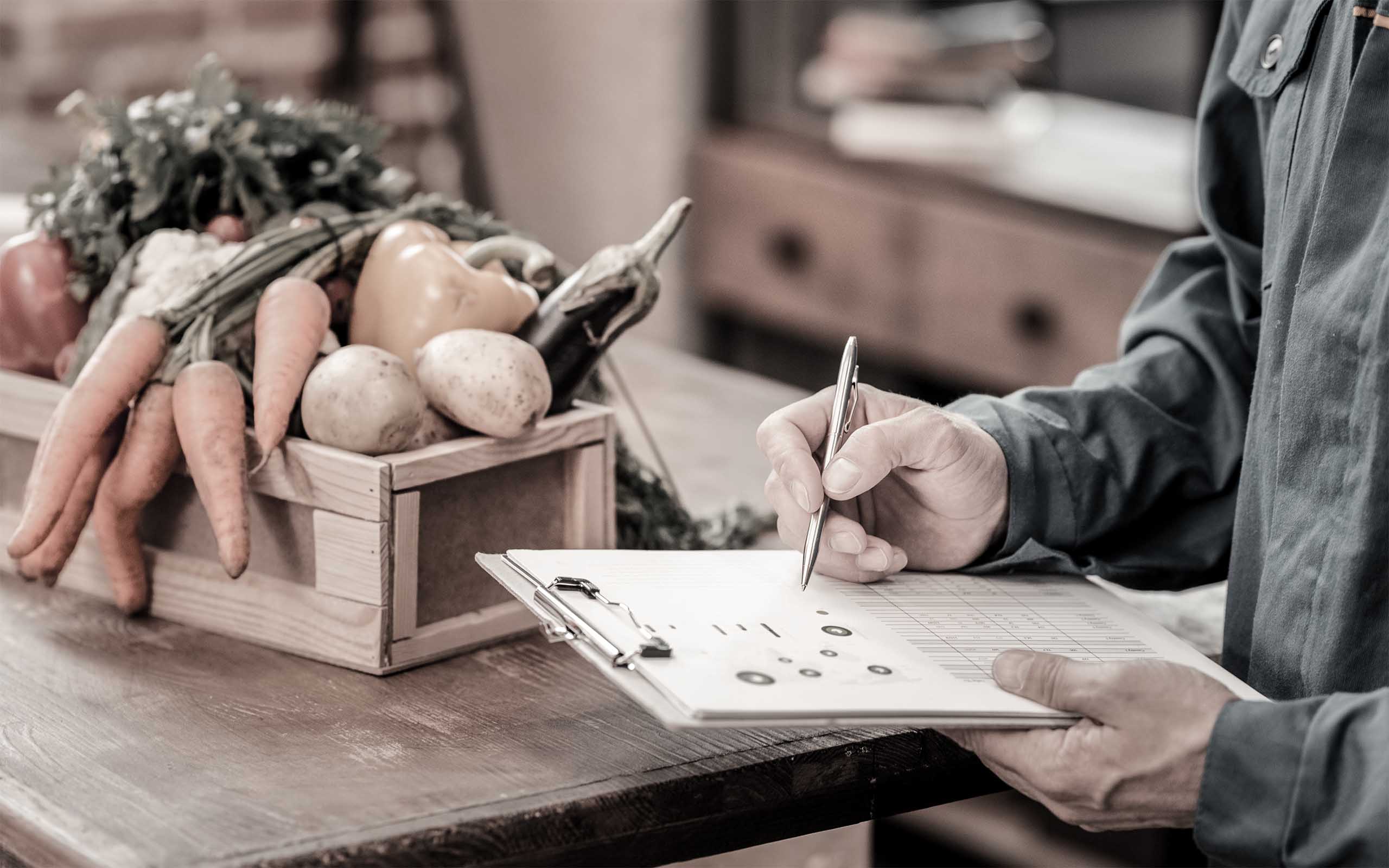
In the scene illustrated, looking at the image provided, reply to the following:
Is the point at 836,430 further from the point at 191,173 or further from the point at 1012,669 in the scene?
the point at 191,173

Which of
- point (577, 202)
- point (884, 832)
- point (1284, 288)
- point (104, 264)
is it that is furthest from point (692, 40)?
point (1284, 288)

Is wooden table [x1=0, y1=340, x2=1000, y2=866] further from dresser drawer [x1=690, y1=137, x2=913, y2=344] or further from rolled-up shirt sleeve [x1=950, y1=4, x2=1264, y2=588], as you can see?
dresser drawer [x1=690, y1=137, x2=913, y2=344]

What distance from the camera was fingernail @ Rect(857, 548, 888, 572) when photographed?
0.94 meters

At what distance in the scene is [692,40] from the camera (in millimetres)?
3242

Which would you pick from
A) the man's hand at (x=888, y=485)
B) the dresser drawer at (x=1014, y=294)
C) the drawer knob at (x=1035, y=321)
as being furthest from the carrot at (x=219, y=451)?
the drawer knob at (x=1035, y=321)

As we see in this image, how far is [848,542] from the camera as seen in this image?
93 cm

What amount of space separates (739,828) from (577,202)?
2810mm

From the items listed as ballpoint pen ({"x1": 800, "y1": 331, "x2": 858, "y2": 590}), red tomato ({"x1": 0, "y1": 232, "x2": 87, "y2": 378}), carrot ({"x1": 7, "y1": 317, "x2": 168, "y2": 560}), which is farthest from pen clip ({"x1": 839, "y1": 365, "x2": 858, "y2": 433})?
red tomato ({"x1": 0, "y1": 232, "x2": 87, "y2": 378})

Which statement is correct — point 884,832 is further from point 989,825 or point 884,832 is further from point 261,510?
point 261,510

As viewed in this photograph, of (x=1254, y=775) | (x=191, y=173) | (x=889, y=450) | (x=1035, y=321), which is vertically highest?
(x=191, y=173)

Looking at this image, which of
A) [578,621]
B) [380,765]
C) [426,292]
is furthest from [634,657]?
[426,292]

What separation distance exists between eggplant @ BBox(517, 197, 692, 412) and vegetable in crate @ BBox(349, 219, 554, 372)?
0.03m

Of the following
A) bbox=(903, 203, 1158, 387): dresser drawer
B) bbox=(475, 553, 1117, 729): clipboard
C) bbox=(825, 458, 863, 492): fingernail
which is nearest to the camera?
bbox=(475, 553, 1117, 729): clipboard

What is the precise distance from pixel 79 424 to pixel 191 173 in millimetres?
256
